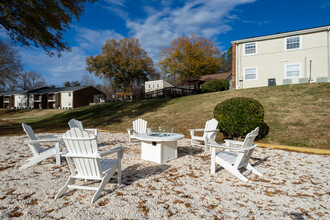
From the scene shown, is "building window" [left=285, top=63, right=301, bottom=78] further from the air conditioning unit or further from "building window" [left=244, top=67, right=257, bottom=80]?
→ "building window" [left=244, top=67, right=257, bottom=80]

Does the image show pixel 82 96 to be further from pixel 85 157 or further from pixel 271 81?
pixel 85 157

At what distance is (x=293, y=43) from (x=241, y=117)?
1280 centimetres

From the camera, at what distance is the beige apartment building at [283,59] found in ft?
48.0

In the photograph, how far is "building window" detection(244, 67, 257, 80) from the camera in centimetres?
1680

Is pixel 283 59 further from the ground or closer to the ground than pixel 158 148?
further from the ground

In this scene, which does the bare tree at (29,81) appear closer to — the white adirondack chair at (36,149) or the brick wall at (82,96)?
the brick wall at (82,96)

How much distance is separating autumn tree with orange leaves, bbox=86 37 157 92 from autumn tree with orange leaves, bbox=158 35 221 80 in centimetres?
470

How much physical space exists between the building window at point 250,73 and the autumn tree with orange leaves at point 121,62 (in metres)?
23.5

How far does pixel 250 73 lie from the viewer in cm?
1698

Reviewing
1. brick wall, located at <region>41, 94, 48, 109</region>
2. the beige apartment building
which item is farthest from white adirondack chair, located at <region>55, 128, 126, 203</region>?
brick wall, located at <region>41, 94, 48, 109</region>

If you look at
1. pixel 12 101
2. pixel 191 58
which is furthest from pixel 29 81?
pixel 191 58

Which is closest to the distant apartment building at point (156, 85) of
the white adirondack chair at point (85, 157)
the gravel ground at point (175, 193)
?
the gravel ground at point (175, 193)

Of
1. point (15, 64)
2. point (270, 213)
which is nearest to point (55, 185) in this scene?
point (270, 213)

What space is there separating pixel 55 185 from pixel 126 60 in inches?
1400
